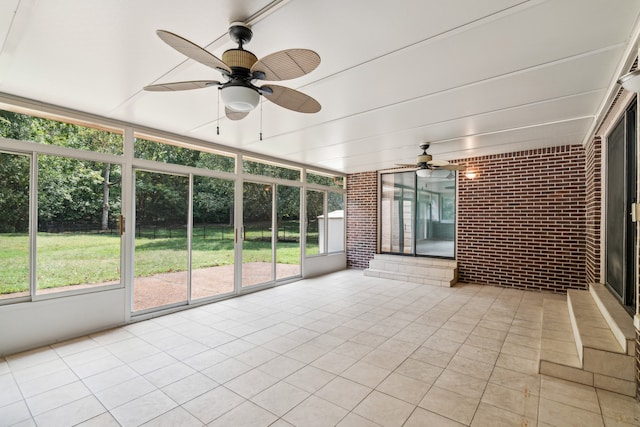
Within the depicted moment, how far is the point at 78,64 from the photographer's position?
2.49m

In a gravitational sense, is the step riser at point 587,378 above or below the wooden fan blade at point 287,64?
below

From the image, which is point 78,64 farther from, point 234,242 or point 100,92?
point 234,242

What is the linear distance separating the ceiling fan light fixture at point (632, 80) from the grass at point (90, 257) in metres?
5.07

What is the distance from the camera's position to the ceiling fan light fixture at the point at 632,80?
1.77 metres

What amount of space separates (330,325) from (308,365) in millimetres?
1081

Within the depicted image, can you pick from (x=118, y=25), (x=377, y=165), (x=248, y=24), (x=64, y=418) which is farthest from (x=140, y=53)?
(x=377, y=165)

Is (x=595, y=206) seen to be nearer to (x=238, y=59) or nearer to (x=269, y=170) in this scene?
(x=238, y=59)

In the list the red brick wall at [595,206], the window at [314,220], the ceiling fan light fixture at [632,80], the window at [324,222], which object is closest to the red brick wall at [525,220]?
the red brick wall at [595,206]

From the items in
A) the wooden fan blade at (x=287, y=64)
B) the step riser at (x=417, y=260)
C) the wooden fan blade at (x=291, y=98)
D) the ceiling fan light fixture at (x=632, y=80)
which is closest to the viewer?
the wooden fan blade at (x=287, y=64)

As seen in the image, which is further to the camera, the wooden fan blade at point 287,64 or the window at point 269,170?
the window at point 269,170

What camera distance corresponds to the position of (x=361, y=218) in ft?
26.6

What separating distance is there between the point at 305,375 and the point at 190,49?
2.70 meters

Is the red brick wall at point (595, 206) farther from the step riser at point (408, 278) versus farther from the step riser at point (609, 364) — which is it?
the step riser at point (609, 364)

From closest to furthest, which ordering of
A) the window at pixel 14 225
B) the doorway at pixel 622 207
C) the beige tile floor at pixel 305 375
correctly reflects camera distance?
the beige tile floor at pixel 305 375 → the doorway at pixel 622 207 → the window at pixel 14 225
